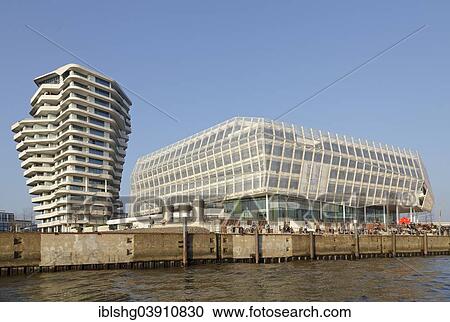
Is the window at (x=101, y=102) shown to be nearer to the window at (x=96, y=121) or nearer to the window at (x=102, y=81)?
the window at (x=96, y=121)

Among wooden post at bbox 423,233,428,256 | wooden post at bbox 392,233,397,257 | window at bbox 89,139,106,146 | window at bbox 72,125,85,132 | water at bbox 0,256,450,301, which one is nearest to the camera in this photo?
water at bbox 0,256,450,301

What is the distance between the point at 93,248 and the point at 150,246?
20.2 feet

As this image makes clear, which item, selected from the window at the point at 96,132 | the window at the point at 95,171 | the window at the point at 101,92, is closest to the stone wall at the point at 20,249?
the window at the point at 95,171

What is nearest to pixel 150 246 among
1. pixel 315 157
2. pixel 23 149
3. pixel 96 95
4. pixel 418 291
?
pixel 418 291

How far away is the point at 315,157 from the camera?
102938 mm

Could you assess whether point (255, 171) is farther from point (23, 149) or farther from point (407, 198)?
point (23, 149)

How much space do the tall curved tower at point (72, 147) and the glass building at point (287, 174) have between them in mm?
16131

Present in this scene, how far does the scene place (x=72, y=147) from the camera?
12738 centimetres

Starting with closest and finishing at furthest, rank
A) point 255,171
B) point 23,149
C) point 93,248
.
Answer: point 93,248 < point 255,171 < point 23,149
